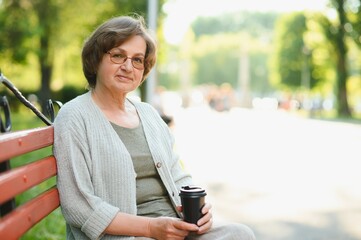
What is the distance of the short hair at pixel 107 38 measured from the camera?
3.02 meters

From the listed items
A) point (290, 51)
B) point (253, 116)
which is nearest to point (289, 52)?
point (290, 51)

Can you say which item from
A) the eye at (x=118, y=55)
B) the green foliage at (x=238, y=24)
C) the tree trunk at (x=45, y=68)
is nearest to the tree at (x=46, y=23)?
the tree trunk at (x=45, y=68)

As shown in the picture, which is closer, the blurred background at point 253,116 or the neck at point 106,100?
the neck at point 106,100

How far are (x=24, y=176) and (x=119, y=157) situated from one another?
578 millimetres

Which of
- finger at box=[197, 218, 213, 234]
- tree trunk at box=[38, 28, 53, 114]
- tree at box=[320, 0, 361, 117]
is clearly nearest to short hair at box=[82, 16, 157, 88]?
finger at box=[197, 218, 213, 234]

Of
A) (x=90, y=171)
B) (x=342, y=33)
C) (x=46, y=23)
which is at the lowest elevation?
(x=342, y=33)

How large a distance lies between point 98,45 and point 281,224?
12.4 ft

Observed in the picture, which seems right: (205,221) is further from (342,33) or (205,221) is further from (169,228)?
(342,33)

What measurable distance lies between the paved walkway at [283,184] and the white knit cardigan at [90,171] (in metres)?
3.12

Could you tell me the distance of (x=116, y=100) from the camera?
3133 millimetres

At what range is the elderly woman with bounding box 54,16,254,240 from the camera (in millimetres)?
2678

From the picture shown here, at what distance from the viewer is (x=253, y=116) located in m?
36.2

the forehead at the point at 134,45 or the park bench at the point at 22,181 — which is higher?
the forehead at the point at 134,45

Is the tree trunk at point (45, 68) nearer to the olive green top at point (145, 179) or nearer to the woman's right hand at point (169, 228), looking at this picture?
the olive green top at point (145, 179)
